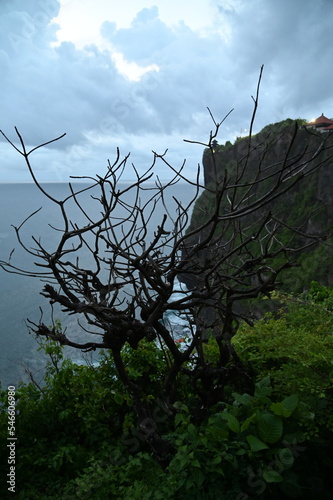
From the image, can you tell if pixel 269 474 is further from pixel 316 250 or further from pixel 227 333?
pixel 316 250

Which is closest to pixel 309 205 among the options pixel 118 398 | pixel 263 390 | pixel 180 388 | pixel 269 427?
pixel 180 388

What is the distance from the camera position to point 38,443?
4355 mm

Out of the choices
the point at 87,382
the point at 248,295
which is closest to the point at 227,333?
the point at 248,295

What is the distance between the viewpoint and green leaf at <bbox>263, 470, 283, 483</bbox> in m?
2.54

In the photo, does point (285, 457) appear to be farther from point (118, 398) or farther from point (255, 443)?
point (118, 398)

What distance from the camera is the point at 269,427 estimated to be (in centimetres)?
277

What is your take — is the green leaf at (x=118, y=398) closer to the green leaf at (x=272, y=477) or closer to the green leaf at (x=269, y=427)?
the green leaf at (x=269, y=427)

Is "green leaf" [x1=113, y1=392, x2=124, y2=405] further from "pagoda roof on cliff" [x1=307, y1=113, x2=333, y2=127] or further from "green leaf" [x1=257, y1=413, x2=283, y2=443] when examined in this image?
"pagoda roof on cliff" [x1=307, y1=113, x2=333, y2=127]

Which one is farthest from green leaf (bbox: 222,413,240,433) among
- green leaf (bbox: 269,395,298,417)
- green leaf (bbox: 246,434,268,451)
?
green leaf (bbox: 269,395,298,417)

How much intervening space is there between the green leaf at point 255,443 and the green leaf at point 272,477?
156 mm

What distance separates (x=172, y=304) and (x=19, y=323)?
4918 cm

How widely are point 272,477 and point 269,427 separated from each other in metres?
0.32

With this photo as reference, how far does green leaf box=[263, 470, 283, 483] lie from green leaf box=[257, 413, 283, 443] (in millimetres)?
218

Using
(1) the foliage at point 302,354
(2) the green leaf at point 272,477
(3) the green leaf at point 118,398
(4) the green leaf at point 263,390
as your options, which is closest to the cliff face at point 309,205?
(1) the foliage at point 302,354
